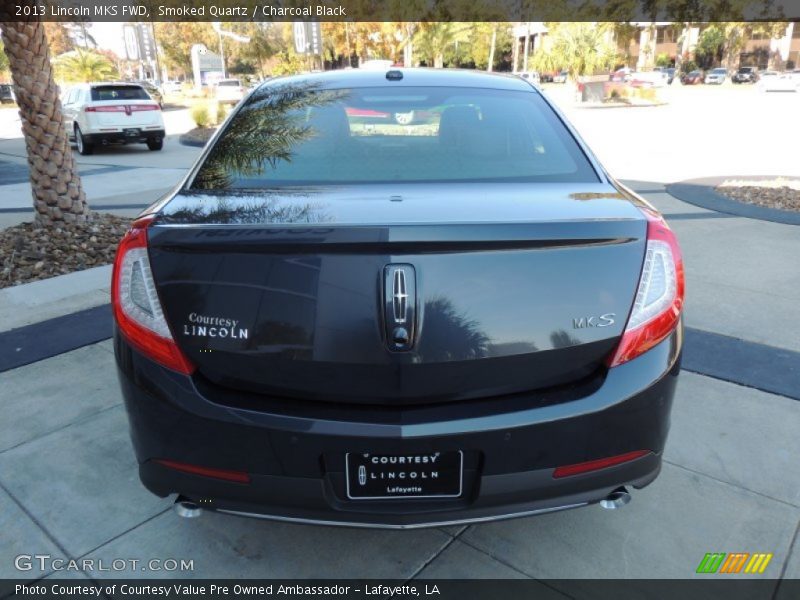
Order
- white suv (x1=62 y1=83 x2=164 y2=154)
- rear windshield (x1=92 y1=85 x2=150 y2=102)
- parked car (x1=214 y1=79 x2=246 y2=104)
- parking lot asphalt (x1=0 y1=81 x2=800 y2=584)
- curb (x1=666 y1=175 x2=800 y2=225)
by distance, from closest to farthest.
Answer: parking lot asphalt (x1=0 y1=81 x2=800 y2=584), curb (x1=666 y1=175 x2=800 y2=225), white suv (x1=62 y1=83 x2=164 y2=154), rear windshield (x1=92 y1=85 x2=150 y2=102), parked car (x1=214 y1=79 x2=246 y2=104)

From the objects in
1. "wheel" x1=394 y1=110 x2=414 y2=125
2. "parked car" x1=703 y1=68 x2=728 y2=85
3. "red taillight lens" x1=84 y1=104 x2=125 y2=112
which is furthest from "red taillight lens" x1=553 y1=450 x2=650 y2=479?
"parked car" x1=703 y1=68 x2=728 y2=85

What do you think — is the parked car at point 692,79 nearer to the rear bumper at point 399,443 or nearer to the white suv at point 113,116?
the white suv at point 113,116

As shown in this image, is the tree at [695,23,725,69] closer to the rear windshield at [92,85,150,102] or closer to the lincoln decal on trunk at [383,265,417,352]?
the rear windshield at [92,85,150,102]

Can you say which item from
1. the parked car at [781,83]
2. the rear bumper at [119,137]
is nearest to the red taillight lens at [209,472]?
the rear bumper at [119,137]

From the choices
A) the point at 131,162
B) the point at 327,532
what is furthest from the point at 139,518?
the point at 131,162

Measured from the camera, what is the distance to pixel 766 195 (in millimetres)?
8461

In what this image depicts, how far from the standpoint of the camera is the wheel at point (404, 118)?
3.05m

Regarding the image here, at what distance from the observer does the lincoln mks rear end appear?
1829 mm

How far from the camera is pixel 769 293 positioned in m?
5.02

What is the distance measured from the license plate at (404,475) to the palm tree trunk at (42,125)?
574cm

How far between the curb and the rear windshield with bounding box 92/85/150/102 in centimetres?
1229

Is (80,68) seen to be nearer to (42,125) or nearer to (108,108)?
(108,108)

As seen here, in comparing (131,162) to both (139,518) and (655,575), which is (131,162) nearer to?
(139,518)

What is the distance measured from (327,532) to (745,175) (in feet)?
33.4
